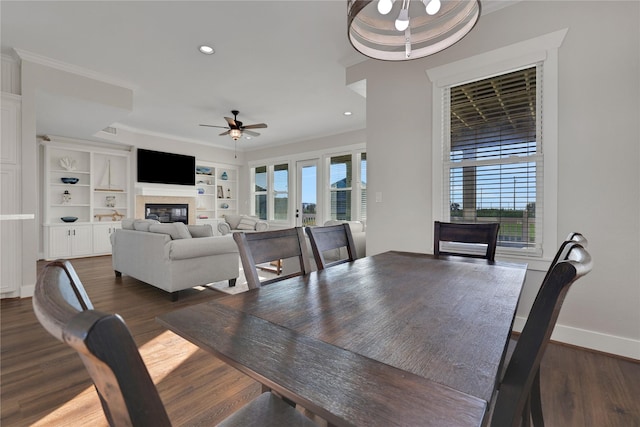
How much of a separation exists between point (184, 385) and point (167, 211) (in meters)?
6.20

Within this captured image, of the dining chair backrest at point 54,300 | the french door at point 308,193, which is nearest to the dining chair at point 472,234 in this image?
the dining chair backrest at point 54,300

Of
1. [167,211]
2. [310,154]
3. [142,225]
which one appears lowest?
[142,225]

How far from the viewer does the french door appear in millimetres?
6948

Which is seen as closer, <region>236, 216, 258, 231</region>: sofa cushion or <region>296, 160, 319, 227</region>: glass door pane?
<region>236, 216, 258, 231</region>: sofa cushion

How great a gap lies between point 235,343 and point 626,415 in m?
2.04

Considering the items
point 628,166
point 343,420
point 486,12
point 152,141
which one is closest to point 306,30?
point 486,12

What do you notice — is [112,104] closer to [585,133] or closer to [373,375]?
[373,375]

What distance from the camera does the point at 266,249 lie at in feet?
4.36

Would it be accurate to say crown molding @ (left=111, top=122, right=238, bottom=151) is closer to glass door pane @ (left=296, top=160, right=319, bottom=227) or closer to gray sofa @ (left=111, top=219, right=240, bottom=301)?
glass door pane @ (left=296, top=160, right=319, bottom=227)

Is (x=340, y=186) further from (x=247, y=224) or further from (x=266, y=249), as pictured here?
(x=266, y=249)

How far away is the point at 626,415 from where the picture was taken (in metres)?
1.50

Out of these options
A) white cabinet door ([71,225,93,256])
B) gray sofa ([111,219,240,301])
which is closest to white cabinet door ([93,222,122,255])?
white cabinet door ([71,225,93,256])

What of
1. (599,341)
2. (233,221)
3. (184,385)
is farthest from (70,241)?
(599,341)

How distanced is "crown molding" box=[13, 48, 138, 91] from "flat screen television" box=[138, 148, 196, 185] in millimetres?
2931
